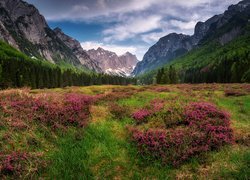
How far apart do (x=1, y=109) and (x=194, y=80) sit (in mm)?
161522

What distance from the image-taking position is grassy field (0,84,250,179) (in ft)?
27.9

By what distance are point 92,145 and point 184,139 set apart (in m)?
4.51

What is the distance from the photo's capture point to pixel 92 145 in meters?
10.4

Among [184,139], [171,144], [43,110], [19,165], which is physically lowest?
[19,165]

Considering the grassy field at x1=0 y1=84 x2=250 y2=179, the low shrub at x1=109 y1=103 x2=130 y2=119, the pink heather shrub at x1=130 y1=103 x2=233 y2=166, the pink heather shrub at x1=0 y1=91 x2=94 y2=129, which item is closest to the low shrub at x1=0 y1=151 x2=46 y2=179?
the grassy field at x1=0 y1=84 x2=250 y2=179

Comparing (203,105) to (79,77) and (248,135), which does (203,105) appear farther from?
(79,77)

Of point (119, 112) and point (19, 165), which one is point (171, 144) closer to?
point (119, 112)

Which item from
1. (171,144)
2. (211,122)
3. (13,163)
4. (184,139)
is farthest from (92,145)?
(211,122)

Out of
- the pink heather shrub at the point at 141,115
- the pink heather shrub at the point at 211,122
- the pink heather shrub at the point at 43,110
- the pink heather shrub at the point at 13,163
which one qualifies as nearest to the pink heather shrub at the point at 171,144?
the pink heather shrub at the point at 211,122

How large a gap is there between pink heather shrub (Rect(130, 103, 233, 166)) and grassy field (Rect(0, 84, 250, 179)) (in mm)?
82

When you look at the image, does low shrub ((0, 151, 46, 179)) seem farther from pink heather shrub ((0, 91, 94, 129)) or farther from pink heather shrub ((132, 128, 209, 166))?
pink heather shrub ((132, 128, 209, 166))

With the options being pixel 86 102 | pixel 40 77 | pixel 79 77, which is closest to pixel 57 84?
pixel 40 77

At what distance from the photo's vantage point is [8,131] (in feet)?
33.1

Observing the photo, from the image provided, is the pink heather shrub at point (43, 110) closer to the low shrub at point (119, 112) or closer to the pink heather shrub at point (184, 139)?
the low shrub at point (119, 112)
